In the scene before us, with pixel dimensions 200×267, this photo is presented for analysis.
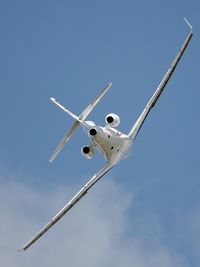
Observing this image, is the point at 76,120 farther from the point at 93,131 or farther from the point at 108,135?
the point at 108,135

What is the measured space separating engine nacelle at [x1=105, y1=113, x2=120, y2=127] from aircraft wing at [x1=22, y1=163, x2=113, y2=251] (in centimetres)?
482

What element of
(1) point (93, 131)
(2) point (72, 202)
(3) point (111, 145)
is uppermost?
(3) point (111, 145)

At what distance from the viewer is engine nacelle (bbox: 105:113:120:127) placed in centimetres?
8206

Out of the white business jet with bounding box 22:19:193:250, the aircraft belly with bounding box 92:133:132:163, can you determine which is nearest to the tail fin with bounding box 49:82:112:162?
the white business jet with bounding box 22:19:193:250

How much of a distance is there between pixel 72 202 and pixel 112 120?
42.0ft

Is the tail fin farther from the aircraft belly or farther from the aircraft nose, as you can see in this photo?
the aircraft belly

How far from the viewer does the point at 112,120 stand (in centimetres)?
8206

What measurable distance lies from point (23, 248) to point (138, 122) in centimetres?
1891

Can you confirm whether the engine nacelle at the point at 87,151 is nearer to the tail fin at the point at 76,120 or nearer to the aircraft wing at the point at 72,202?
the tail fin at the point at 76,120

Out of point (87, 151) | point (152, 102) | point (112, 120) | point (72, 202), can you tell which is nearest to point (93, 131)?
point (112, 120)

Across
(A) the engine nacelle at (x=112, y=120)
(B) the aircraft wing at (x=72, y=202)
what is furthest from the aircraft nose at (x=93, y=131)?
(B) the aircraft wing at (x=72, y=202)

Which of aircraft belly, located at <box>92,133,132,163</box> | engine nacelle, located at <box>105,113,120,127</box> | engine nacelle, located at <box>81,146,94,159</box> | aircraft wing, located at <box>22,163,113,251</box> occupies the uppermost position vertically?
engine nacelle, located at <box>105,113,120,127</box>

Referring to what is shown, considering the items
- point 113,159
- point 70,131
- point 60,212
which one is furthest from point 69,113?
point 60,212

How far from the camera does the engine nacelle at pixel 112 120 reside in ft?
269
